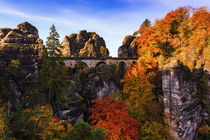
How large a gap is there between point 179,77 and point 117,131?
13103mm

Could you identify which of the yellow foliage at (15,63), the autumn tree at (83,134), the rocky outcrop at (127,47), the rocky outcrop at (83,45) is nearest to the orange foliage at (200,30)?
the autumn tree at (83,134)

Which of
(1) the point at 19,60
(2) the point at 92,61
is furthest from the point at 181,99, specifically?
(2) the point at 92,61

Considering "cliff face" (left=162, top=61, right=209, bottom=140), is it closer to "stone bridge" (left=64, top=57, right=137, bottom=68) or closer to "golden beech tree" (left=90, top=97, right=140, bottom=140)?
"golden beech tree" (left=90, top=97, right=140, bottom=140)

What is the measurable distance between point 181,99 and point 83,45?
46.3 m

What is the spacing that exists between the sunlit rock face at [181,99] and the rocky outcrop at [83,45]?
3473cm

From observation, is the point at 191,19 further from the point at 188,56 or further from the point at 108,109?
the point at 108,109

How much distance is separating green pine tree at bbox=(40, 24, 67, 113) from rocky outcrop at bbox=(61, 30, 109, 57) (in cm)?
3088

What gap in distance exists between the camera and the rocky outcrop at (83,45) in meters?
52.3

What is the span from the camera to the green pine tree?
64.2 ft

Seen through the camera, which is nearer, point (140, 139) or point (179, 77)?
point (140, 139)

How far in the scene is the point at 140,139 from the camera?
685 inches

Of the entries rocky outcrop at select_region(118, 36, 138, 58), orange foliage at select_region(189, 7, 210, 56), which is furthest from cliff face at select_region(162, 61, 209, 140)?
rocky outcrop at select_region(118, 36, 138, 58)

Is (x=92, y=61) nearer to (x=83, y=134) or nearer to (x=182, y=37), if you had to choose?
(x=182, y=37)

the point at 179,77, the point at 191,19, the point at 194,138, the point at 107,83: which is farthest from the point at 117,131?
the point at 191,19
